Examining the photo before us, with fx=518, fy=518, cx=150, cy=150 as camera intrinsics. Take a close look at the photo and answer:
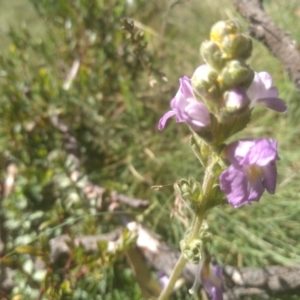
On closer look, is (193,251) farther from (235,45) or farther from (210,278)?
(235,45)

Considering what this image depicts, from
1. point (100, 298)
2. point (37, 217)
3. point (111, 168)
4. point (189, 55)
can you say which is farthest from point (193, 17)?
point (100, 298)

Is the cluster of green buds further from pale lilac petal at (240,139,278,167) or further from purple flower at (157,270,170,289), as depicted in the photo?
purple flower at (157,270,170,289)

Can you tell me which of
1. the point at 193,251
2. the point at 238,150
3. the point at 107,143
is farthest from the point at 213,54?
the point at 107,143

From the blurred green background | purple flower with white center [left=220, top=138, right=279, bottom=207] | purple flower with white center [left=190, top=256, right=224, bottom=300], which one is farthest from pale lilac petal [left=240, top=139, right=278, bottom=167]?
the blurred green background

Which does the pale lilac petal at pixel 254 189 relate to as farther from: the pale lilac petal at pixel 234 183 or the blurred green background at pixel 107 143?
the blurred green background at pixel 107 143

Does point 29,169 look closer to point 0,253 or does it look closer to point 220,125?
point 0,253

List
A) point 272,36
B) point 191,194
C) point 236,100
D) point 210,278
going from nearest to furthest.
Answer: point 236,100 < point 191,194 < point 210,278 < point 272,36
